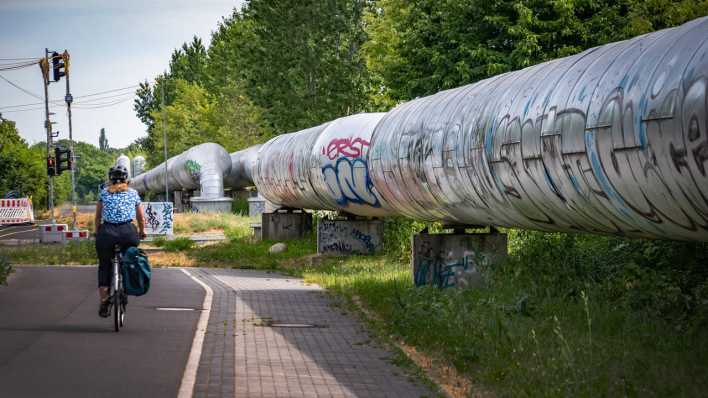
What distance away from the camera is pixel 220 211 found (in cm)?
5081

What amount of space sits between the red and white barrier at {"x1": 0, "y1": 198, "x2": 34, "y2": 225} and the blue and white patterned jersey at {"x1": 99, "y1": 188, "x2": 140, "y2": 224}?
3999 centimetres

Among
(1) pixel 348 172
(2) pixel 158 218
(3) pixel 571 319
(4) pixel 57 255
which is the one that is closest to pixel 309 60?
(2) pixel 158 218

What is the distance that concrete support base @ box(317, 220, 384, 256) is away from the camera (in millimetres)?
23594

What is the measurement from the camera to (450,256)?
15008 millimetres

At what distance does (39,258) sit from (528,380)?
20.1 m

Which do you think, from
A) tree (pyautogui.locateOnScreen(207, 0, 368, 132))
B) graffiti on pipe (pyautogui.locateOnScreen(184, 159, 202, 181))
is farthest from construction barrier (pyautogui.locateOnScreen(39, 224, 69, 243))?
tree (pyautogui.locateOnScreen(207, 0, 368, 132))

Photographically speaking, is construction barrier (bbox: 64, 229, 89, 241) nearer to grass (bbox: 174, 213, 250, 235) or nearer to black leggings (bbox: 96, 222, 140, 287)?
grass (bbox: 174, 213, 250, 235)

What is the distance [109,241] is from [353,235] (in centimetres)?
1257

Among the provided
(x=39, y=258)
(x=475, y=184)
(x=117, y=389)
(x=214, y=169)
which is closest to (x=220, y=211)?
(x=214, y=169)

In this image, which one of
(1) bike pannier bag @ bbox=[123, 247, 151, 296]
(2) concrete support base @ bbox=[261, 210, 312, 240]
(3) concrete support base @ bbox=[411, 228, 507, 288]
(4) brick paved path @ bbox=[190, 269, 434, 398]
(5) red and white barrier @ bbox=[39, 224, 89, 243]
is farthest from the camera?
(5) red and white barrier @ bbox=[39, 224, 89, 243]

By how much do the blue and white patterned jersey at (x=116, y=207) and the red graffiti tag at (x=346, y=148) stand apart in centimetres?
1021

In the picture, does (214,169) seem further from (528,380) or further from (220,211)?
(528,380)

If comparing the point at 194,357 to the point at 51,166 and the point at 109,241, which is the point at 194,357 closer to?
the point at 109,241

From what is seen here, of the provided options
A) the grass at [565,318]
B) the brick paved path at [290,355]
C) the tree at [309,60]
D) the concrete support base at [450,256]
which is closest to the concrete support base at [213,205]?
the tree at [309,60]
